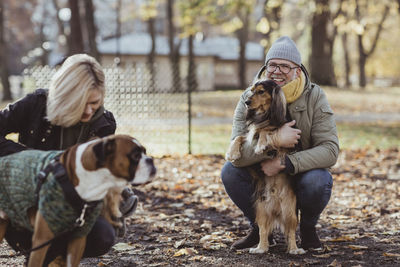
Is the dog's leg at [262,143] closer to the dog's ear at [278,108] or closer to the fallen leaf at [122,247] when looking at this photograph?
the dog's ear at [278,108]

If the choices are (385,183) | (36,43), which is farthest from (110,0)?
(385,183)

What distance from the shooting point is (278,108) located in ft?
13.1

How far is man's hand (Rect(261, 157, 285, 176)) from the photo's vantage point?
160 inches

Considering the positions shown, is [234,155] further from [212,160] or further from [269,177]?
[212,160]

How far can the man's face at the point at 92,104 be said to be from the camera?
316 cm

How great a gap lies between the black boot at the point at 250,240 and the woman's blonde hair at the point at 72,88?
1985 mm

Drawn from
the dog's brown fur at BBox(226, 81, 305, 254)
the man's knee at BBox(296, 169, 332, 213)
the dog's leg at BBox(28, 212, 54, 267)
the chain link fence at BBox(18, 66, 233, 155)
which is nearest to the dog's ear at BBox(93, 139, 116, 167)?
the dog's leg at BBox(28, 212, 54, 267)

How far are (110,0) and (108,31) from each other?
34.6 ft

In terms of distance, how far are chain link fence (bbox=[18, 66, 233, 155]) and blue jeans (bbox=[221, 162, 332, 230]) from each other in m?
5.65

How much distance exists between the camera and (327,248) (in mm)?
4367

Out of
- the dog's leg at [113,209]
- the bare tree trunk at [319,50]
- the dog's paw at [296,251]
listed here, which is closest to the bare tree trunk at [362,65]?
the bare tree trunk at [319,50]

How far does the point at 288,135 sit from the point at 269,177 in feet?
1.36

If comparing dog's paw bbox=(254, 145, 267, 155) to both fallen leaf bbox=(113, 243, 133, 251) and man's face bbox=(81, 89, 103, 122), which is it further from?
fallen leaf bbox=(113, 243, 133, 251)

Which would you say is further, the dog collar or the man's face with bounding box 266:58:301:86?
the man's face with bounding box 266:58:301:86
